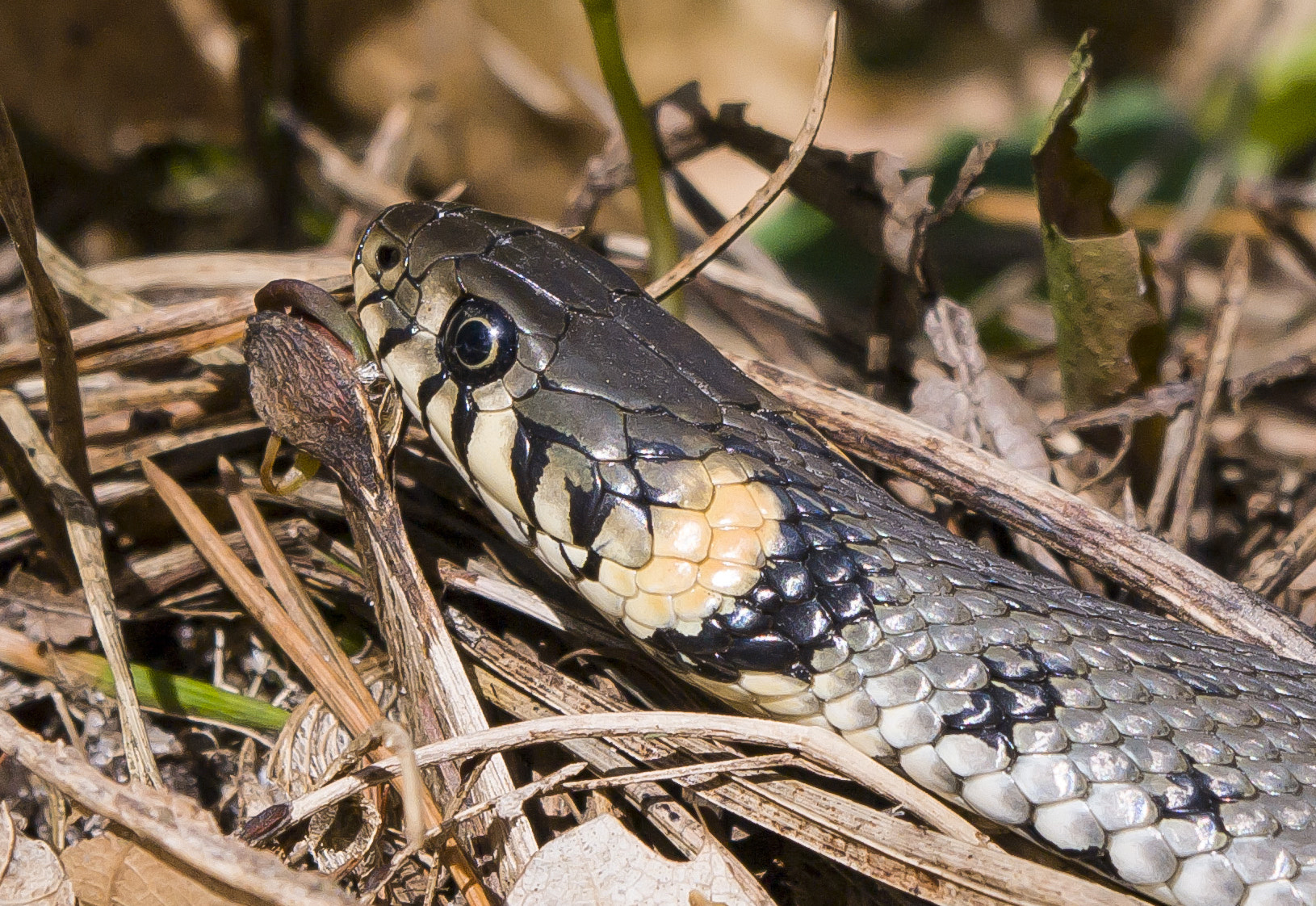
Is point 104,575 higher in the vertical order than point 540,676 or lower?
higher

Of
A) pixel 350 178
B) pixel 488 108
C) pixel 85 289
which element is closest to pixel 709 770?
pixel 85 289

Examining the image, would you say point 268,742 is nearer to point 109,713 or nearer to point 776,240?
point 109,713

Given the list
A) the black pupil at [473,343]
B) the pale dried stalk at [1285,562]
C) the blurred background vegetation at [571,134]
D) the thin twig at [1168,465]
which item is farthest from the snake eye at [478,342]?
the pale dried stalk at [1285,562]

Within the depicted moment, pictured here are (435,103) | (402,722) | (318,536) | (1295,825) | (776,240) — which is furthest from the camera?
(435,103)

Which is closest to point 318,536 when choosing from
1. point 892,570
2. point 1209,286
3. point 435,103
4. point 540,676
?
point 540,676

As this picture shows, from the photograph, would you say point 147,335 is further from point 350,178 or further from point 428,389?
point 350,178

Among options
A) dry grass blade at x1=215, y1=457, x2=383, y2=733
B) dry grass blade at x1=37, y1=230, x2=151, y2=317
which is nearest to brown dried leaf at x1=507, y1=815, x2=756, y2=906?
dry grass blade at x1=215, y1=457, x2=383, y2=733
